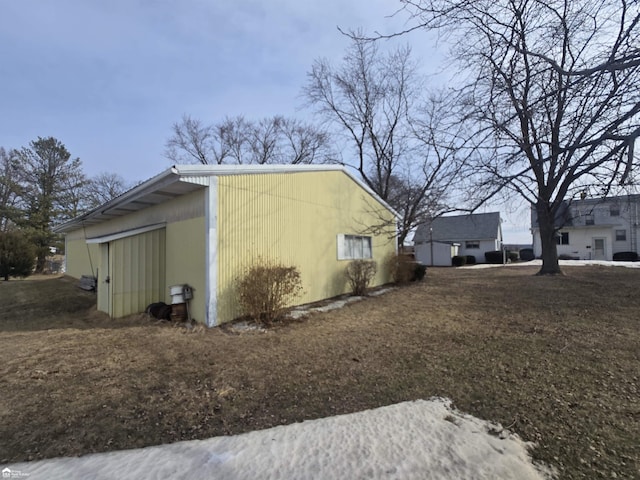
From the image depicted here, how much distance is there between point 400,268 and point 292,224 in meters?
6.42

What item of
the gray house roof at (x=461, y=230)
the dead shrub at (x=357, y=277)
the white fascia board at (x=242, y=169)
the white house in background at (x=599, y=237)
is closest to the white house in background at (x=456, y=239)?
the gray house roof at (x=461, y=230)

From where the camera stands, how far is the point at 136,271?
23.4 ft

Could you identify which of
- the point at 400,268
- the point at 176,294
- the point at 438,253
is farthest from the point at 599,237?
the point at 176,294

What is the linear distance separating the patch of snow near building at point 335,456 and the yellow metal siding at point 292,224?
154 inches

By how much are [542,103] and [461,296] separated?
5.76 meters

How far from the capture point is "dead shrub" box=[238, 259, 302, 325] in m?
6.27

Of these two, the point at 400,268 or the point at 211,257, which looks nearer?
the point at 211,257

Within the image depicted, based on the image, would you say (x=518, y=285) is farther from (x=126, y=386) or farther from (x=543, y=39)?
(x=126, y=386)

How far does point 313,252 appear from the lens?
8828 millimetres

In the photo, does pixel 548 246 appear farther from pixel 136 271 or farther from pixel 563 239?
pixel 563 239

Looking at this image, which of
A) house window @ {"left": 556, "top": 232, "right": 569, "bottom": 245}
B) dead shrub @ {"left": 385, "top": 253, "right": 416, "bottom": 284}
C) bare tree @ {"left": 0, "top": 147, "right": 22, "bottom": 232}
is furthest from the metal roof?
house window @ {"left": 556, "top": 232, "right": 569, "bottom": 245}

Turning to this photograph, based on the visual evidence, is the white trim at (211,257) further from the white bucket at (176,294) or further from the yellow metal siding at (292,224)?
the white bucket at (176,294)

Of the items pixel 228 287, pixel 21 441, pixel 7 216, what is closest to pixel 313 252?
pixel 228 287

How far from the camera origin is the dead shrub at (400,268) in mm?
12945
